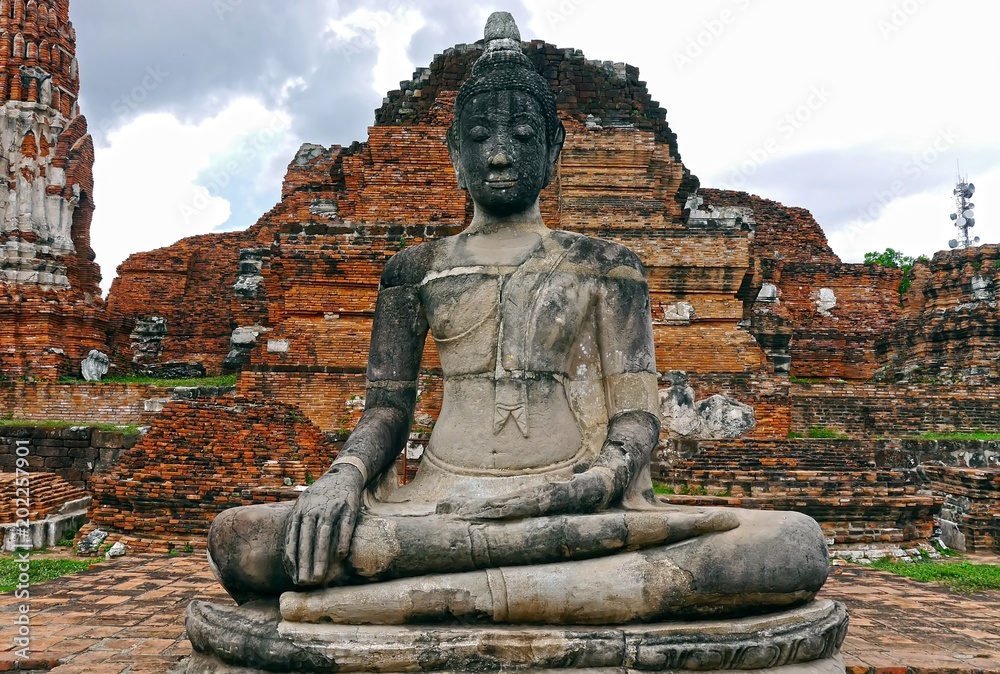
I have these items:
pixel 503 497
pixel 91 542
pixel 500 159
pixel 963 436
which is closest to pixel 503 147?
pixel 500 159

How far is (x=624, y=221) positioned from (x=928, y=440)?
5.57 metres

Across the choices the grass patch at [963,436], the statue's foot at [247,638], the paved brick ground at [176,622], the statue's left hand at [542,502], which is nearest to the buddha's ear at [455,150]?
the statue's left hand at [542,502]

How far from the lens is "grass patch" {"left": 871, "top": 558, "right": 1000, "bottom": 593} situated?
Result: 6488 mm

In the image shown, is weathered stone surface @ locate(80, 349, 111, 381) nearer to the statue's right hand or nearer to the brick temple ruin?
the brick temple ruin

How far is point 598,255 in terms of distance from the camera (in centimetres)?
403

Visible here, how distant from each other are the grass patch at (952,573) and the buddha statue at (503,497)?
4193mm

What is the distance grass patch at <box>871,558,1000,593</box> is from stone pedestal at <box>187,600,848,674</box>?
4.34 m

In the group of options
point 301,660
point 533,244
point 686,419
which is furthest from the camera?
point 686,419

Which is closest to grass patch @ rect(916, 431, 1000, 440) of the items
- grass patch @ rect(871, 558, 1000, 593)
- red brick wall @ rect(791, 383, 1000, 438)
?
red brick wall @ rect(791, 383, 1000, 438)

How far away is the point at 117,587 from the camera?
19.4ft

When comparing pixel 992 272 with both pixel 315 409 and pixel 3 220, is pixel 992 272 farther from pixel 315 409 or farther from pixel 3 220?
pixel 3 220

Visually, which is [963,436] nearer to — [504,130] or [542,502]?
[504,130]

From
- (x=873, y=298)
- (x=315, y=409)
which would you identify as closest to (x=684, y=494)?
(x=315, y=409)

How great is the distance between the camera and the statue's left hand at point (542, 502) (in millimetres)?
3141
